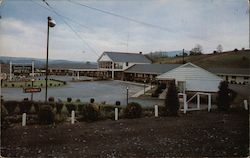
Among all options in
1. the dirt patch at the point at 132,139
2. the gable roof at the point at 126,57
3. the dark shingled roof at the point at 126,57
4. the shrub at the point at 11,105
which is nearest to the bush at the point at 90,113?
the dirt patch at the point at 132,139

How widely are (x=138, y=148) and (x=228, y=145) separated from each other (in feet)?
9.88

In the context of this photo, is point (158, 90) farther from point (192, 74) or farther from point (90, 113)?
point (90, 113)

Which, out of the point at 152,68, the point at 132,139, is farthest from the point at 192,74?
the point at 152,68

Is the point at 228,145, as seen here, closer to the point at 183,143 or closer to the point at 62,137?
the point at 183,143

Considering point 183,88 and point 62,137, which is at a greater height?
point 183,88

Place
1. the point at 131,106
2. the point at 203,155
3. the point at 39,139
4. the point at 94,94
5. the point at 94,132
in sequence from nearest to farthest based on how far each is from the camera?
the point at 203,155 → the point at 39,139 → the point at 94,132 → the point at 131,106 → the point at 94,94

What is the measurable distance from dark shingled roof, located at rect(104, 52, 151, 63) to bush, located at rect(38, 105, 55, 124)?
33782 mm

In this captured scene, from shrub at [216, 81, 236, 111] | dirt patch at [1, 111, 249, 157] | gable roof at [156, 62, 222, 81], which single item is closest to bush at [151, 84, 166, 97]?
gable roof at [156, 62, 222, 81]

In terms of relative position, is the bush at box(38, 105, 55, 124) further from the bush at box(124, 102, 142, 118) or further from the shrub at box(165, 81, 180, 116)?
the shrub at box(165, 81, 180, 116)

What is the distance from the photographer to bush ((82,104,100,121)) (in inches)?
491

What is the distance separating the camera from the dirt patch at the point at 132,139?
8055mm

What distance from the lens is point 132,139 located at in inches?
371

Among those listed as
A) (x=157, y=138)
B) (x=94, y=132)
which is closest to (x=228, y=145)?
(x=157, y=138)

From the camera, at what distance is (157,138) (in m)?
9.61
